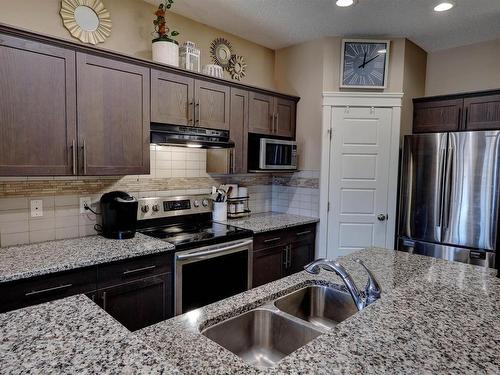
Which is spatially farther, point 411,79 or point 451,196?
point 411,79

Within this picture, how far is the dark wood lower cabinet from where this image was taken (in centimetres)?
296

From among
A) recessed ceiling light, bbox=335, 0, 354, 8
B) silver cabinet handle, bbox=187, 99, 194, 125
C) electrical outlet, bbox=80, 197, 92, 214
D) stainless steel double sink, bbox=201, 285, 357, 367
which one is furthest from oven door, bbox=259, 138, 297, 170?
stainless steel double sink, bbox=201, 285, 357, 367

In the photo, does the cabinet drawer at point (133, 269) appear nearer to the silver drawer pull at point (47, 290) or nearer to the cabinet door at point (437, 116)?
the silver drawer pull at point (47, 290)

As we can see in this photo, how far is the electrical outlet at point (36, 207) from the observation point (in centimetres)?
222

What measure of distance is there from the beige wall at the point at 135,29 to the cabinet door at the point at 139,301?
5.73ft

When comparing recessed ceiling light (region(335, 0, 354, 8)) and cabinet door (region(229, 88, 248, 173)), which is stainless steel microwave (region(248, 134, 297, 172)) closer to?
cabinet door (region(229, 88, 248, 173))

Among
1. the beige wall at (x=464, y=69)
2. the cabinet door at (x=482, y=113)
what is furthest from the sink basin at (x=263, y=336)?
the beige wall at (x=464, y=69)

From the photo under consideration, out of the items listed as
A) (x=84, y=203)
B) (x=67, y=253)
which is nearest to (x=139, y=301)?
(x=67, y=253)

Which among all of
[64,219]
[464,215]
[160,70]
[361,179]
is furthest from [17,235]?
[464,215]

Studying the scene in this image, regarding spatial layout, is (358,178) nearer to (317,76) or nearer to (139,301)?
(317,76)

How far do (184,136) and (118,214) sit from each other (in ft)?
2.45

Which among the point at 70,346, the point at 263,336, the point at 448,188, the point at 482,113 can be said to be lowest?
the point at 263,336

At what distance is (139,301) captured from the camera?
2137 mm

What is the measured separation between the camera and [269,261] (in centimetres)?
306
